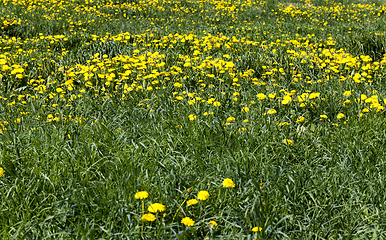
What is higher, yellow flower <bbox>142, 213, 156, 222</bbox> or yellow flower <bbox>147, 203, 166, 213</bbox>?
yellow flower <bbox>147, 203, 166, 213</bbox>

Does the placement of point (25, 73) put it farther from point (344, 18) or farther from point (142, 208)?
point (344, 18)

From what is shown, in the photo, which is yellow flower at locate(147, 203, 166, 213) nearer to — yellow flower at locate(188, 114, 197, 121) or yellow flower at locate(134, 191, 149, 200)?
yellow flower at locate(134, 191, 149, 200)

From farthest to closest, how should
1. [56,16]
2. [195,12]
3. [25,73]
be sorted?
[195,12] → [56,16] → [25,73]

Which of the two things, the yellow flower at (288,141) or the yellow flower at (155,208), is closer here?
the yellow flower at (155,208)

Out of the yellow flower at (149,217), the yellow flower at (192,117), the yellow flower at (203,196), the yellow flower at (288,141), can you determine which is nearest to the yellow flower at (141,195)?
the yellow flower at (149,217)

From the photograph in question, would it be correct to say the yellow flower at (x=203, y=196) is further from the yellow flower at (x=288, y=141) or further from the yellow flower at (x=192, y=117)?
the yellow flower at (x=192, y=117)

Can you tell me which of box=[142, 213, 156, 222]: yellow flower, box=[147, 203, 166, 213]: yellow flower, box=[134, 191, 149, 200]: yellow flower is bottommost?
box=[142, 213, 156, 222]: yellow flower

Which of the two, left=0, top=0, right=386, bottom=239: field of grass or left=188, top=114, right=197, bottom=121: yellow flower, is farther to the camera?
left=188, top=114, right=197, bottom=121: yellow flower

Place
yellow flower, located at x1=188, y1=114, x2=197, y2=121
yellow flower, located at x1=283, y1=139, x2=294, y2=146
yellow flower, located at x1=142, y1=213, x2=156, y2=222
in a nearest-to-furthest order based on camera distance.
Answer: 1. yellow flower, located at x1=142, y1=213, x2=156, y2=222
2. yellow flower, located at x1=283, y1=139, x2=294, y2=146
3. yellow flower, located at x1=188, y1=114, x2=197, y2=121

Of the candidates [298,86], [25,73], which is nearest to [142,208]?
[298,86]

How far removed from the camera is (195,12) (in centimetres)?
1005

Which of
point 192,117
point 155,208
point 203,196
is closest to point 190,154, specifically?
point 192,117

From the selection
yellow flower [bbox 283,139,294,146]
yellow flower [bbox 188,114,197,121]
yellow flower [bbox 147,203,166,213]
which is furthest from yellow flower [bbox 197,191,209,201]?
yellow flower [bbox 188,114,197,121]

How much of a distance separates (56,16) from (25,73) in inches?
148
